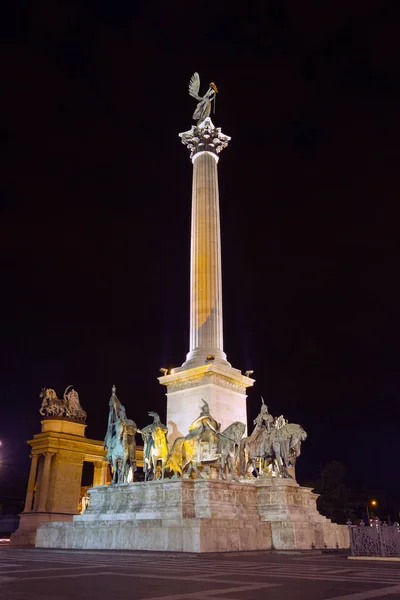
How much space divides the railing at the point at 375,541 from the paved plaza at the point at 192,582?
4.34m

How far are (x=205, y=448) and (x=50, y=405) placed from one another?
32.6 metres

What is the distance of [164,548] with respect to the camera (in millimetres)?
21484

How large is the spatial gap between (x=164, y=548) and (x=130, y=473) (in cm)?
732

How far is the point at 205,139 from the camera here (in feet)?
136

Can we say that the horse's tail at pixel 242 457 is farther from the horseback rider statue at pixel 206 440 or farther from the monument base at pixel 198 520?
the horseback rider statue at pixel 206 440

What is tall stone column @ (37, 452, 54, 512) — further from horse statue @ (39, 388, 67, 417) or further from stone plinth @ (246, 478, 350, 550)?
stone plinth @ (246, 478, 350, 550)

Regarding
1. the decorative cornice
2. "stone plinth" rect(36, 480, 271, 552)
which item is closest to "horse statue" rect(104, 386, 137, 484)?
"stone plinth" rect(36, 480, 271, 552)

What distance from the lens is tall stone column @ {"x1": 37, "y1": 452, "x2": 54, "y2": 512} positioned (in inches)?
1935

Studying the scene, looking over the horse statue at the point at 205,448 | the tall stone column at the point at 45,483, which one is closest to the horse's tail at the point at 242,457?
the horse statue at the point at 205,448

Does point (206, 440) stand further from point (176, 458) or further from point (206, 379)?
point (206, 379)

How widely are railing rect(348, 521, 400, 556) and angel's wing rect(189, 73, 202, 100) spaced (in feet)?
119

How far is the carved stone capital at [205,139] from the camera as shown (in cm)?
4128

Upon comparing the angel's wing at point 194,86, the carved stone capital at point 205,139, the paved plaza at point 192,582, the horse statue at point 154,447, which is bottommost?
the paved plaza at point 192,582

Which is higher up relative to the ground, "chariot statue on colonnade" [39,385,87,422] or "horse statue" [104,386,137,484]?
"chariot statue on colonnade" [39,385,87,422]
